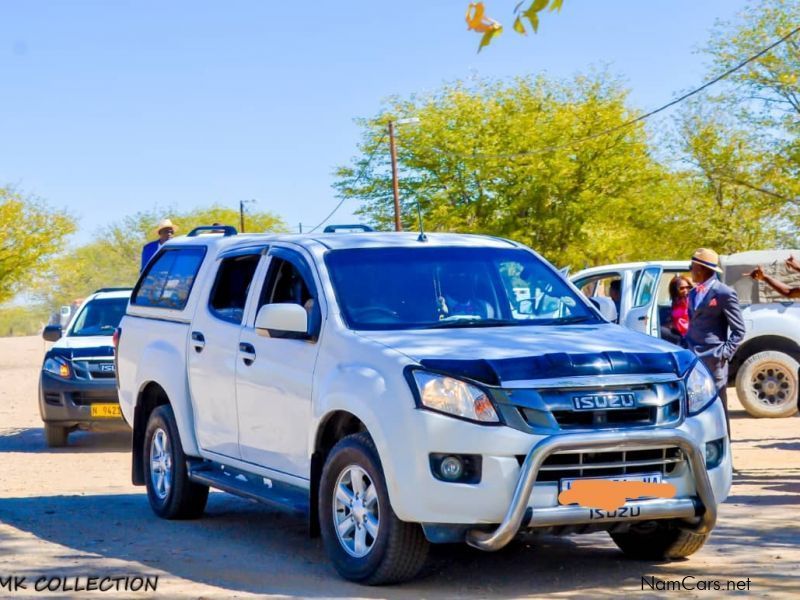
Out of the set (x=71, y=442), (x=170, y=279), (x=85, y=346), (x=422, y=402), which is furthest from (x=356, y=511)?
(x=71, y=442)

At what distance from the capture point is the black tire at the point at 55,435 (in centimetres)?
1488

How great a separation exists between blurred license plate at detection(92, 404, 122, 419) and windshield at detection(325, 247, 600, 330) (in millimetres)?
7117

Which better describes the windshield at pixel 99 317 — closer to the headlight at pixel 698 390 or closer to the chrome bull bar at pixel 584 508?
the headlight at pixel 698 390

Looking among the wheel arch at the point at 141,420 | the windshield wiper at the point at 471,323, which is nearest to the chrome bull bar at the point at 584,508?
the windshield wiper at the point at 471,323

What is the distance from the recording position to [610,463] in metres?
6.57

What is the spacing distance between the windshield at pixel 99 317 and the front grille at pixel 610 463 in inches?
391

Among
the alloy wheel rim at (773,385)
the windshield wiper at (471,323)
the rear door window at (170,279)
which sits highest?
the rear door window at (170,279)

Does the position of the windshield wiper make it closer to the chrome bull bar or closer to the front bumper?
the chrome bull bar

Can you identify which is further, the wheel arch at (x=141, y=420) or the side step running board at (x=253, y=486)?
the wheel arch at (x=141, y=420)

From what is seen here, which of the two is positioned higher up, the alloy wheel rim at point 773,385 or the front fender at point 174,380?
the front fender at point 174,380

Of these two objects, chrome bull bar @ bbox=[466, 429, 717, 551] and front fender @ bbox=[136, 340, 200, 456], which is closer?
chrome bull bar @ bbox=[466, 429, 717, 551]

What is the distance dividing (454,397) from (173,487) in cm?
345

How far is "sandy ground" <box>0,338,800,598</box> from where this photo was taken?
22.9 ft

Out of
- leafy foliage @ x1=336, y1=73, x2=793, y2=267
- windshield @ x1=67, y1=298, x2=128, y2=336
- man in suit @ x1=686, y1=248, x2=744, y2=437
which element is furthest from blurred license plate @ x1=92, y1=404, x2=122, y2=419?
leafy foliage @ x1=336, y1=73, x2=793, y2=267
